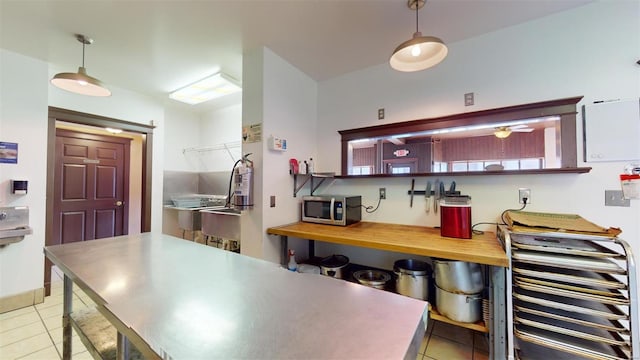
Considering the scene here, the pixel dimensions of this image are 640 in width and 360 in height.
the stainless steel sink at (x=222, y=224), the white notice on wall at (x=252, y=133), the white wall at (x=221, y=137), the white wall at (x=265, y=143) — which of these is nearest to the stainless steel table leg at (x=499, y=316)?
the white wall at (x=265, y=143)

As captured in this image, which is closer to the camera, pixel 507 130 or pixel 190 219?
pixel 507 130

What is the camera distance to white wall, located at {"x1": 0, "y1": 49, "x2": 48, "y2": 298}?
2.33 meters

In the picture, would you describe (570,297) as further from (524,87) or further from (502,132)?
(524,87)

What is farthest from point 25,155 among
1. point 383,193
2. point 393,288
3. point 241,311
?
point 393,288

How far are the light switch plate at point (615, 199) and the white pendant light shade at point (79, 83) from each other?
13.8 feet

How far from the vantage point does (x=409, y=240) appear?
5.97 feet

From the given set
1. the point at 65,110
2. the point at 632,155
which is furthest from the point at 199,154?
the point at 632,155

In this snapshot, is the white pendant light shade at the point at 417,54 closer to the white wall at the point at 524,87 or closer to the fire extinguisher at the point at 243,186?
the white wall at the point at 524,87

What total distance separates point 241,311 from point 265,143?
1.79 m

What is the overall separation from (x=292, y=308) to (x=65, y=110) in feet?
12.6

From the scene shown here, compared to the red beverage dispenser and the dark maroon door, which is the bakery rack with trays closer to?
the red beverage dispenser

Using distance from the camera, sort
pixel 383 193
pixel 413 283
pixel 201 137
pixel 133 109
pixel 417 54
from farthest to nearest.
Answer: pixel 201 137 → pixel 133 109 → pixel 383 193 → pixel 413 283 → pixel 417 54

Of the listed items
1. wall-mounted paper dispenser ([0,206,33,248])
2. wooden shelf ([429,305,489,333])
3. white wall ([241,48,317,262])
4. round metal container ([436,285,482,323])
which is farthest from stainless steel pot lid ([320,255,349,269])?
wall-mounted paper dispenser ([0,206,33,248])

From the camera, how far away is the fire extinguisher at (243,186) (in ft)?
7.43
